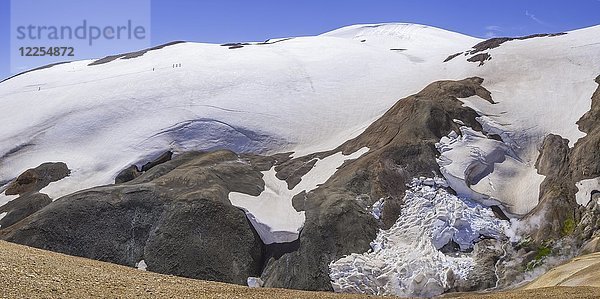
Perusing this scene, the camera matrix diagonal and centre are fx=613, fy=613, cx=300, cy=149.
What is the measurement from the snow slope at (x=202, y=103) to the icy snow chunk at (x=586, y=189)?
39.7ft

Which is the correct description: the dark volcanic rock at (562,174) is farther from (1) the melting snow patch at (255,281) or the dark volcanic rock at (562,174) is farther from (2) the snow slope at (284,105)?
(1) the melting snow patch at (255,281)

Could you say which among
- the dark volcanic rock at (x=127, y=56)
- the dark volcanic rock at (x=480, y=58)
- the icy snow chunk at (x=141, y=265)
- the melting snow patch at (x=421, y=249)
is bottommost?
the icy snow chunk at (x=141, y=265)

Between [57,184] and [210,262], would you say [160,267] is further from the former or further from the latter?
[57,184]

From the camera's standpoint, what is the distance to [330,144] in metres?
33.6

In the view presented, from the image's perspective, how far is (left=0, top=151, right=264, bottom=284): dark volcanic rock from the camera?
978 inches

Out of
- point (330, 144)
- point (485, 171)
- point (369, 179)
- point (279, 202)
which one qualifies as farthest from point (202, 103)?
point (485, 171)

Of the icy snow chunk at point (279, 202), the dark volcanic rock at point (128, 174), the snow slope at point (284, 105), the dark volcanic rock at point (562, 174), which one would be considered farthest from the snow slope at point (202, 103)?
the dark volcanic rock at point (562, 174)

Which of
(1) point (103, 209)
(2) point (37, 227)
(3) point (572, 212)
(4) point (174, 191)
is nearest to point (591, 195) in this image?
(3) point (572, 212)

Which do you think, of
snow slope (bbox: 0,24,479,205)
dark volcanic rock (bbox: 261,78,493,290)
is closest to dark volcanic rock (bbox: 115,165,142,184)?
snow slope (bbox: 0,24,479,205)

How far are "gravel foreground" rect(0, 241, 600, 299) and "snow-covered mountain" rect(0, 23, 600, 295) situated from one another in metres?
9.51

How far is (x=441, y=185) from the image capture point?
27000mm

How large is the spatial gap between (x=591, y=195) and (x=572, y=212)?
1197 millimetres

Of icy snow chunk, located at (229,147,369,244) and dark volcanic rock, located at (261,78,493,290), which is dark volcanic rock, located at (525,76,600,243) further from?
icy snow chunk, located at (229,147,369,244)

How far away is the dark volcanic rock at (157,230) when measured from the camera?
2484cm
